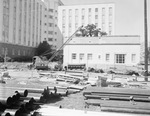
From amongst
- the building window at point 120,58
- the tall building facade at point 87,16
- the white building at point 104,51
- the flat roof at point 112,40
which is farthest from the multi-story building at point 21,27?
the building window at point 120,58

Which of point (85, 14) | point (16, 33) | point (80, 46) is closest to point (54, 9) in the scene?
point (85, 14)

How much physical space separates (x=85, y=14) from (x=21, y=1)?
28398 millimetres

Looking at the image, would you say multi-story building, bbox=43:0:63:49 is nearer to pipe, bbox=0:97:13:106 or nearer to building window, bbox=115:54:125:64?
building window, bbox=115:54:125:64

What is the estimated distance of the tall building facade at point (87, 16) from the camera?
6988cm

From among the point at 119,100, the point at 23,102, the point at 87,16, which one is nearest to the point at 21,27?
the point at 87,16

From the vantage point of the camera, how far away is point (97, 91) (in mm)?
9055

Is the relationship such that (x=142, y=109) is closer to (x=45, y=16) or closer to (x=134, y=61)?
(x=134, y=61)

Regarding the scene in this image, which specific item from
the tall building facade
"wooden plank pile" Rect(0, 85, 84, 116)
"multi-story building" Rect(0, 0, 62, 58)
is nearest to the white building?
"multi-story building" Rect(0, 0, 62, 58)

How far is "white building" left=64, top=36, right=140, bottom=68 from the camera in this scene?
3083 centimetres

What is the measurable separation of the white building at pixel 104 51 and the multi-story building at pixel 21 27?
573 inches

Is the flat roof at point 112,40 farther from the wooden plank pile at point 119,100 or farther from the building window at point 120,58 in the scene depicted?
the wooden plank pile at point 119,100

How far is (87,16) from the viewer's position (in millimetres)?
72125

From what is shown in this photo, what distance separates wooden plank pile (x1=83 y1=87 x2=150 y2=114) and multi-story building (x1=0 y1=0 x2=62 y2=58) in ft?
103

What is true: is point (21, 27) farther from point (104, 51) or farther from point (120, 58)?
point (120, 58)
